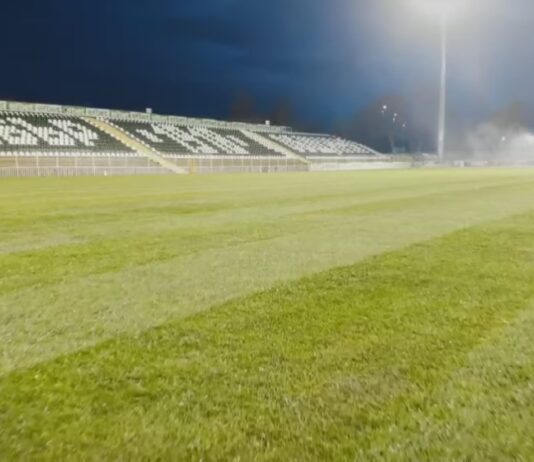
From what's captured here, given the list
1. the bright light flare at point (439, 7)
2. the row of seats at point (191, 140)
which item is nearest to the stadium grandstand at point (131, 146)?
the row of seats at point (191, 140)

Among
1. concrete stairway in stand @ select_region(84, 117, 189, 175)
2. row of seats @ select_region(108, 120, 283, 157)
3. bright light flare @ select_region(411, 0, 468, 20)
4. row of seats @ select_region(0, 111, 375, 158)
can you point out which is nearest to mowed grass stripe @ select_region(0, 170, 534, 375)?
row of seats @ select_region(0, 111, 375, 158)

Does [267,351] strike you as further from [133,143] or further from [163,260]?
[133,143]

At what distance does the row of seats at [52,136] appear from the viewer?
1464 inches

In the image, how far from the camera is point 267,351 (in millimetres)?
3176

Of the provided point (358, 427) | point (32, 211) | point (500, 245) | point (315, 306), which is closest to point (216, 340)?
point (315, 306)

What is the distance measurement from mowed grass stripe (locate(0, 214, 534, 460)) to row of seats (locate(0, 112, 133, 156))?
34.9 metres

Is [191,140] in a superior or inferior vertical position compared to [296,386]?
superior

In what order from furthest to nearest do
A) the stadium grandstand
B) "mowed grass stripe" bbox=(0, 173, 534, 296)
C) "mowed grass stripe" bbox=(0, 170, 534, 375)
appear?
the stadium grandstand
"mowed grass stripe" bbox=(0, 173, 534, 296)
"mowed grass stripe" bbox=(0, 170, 534, 375)

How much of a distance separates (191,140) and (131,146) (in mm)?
8944

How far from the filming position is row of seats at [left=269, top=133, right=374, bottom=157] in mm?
63334

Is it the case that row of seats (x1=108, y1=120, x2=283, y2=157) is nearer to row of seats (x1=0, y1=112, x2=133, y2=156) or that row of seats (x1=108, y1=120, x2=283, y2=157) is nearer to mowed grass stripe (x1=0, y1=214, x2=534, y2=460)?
row of seats (x1=0, y1=112, x2=133, y2=156)

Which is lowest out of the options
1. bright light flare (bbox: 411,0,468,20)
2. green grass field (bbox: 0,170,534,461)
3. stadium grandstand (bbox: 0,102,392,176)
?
green grass field (bbox: 0,170,534,461)

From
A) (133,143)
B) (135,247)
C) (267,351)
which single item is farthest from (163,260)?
(133,143)

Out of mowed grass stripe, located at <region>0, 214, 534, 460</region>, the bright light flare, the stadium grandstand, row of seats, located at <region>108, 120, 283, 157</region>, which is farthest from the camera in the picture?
the bright light flare
